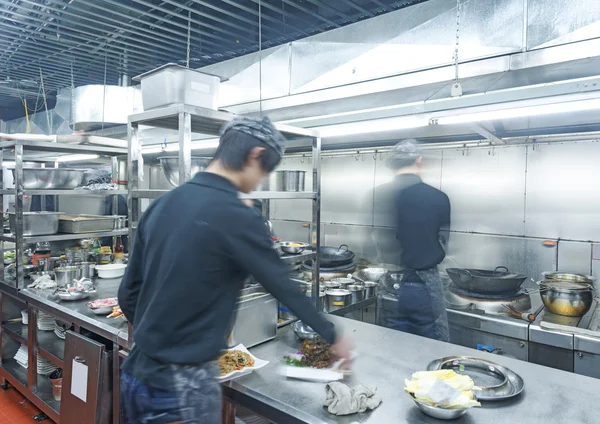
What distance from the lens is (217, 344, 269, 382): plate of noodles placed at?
1809 millimetres

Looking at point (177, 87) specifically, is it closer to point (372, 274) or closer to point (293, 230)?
point (372, 274)

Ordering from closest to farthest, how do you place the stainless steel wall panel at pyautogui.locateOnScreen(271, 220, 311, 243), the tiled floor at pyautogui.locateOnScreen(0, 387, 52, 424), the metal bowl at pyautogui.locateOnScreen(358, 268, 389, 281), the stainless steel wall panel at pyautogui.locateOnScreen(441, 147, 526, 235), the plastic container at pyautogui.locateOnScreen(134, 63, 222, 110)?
1. the plastic container at pyautogui.locateOnScreen(134, 63, 222, 110)
2. the tiled floor at pyautogui.locateOnScreen(0, 387, 52, 424)
3. the stainless steel wall panel at pyautogui.locateOnScreen(441, 147, 526, 235)
4. the metal bowl at pyautogui.locateOnScreen(358, 268, 389, 281)
5. the stainless steel wall panel at pyautogui.locateOnScreen(271, 220, 311, 243)

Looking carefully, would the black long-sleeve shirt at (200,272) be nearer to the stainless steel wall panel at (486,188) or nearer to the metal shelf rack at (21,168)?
the metal shelf rack at (21,168)

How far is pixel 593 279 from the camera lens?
3.31m

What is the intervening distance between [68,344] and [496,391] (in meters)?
2.42

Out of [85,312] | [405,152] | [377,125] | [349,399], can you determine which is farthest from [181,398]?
[405,152]

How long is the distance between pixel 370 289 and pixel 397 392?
2195 mm

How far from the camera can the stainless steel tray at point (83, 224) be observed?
3766 millimetres

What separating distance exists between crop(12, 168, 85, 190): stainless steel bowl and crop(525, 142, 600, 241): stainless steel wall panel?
4260mm

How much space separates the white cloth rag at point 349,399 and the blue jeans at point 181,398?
1.35ft

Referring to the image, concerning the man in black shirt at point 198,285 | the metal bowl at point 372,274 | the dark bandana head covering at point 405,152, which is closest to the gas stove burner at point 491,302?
the metal bowl at point 372,274

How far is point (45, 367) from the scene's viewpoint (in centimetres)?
335

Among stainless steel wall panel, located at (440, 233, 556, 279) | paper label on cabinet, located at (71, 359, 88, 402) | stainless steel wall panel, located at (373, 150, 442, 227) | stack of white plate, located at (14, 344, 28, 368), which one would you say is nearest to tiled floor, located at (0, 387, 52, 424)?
stack of white plate, located at (14, 344, 28, 368)

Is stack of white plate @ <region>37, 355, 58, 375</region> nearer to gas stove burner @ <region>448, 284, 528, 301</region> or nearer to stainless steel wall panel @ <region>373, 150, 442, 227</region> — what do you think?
gas stove burner @ <region>448, 284, 528, 301</region>
